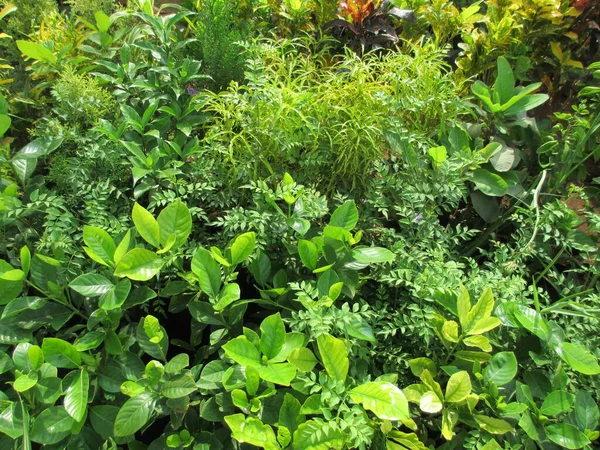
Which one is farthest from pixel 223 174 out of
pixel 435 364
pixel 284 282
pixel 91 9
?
pixel 91 9

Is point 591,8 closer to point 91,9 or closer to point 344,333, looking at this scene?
point 344,333

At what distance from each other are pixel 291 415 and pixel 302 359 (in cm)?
13

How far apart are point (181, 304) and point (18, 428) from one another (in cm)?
48

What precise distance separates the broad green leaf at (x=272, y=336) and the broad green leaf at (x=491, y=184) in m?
0.93

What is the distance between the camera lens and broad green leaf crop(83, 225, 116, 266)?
1.18 metres

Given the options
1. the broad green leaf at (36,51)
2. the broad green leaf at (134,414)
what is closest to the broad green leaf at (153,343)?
the broad green leaf at (134,414)

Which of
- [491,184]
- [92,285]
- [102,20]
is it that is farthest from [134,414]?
[102,20]

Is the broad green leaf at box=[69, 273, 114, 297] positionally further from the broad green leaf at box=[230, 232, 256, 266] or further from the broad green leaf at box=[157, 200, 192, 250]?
the broad green leaf at box=[230, 232, 256, 266]

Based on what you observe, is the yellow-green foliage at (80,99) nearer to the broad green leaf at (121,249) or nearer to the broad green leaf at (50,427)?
the broad green leaf at (121,249)

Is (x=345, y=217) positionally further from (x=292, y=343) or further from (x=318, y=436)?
(x=318, y=436)

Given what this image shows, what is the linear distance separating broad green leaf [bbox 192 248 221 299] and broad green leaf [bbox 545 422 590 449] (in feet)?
2.94

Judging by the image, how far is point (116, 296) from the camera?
1.17 meters

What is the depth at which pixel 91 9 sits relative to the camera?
2184 millimetres

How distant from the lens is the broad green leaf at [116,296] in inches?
45.0
